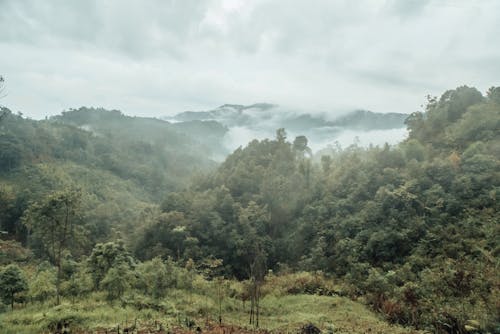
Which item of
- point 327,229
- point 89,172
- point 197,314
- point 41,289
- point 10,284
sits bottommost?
point 197,314

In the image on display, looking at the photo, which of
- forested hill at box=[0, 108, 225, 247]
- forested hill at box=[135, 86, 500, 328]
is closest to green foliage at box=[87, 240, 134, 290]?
forested hill at box=[135, 86, 500, 328]

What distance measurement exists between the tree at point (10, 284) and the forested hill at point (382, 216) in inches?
323

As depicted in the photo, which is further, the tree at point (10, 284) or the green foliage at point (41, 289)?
the green foliage at point (41, 289)

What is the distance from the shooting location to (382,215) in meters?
22.9

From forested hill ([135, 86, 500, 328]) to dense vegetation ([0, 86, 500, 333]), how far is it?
0.09 metres

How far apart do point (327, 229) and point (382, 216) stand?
4.37 metres

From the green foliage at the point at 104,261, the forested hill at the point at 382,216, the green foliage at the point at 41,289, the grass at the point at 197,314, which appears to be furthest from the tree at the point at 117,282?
the forested hill at the point at 382,216

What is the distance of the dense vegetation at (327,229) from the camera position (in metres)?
13.6

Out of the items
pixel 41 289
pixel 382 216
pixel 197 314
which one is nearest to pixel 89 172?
pixel 41 289

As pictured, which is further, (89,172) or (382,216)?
(89,172)

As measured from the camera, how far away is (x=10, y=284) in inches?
474

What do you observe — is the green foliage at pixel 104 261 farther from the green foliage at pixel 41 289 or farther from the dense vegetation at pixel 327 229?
the green foliage at pixel 41 289

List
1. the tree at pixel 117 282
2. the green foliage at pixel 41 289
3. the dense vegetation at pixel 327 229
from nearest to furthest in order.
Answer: the green foliage at pixel 41 289, the tree at pixel 117 282, the dense vegetation at pixel 327 229

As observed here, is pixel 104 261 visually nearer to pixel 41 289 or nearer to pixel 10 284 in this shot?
pixel 41 289
